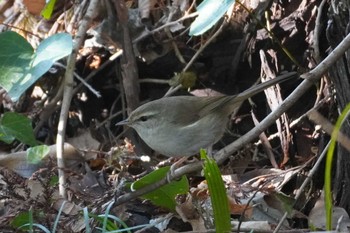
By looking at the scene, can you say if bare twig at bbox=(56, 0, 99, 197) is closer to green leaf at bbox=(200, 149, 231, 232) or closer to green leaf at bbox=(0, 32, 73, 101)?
green leaf at bbox=(0, 32, 73, 101)

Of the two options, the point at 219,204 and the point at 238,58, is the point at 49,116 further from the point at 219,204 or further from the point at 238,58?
the point at 219,204

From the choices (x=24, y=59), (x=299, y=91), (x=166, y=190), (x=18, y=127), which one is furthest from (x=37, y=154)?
(x=299, y=91)

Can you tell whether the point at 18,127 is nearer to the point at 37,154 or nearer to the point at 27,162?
the point at 27,162

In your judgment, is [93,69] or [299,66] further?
[93,69]

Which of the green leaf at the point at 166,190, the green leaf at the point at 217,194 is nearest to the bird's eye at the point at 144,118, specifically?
the green leaf at the point at 166,190

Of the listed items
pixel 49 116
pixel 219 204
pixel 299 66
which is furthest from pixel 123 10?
pixel 219 204

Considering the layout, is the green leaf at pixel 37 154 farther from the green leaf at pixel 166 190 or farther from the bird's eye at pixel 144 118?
the green leaf at pixel 166 190
